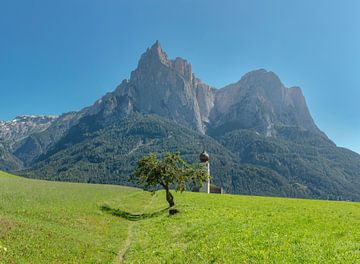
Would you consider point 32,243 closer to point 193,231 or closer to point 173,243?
point 173,243

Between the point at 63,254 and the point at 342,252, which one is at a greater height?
the point at 342,252

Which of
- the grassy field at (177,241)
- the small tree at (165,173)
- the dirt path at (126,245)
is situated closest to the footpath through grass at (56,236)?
the grassy field at (177,241)

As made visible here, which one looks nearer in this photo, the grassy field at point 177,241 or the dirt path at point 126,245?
the grassy field at point 177,241

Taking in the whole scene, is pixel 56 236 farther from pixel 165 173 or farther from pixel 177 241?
pixel 165 173

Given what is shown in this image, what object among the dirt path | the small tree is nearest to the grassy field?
the dirt path

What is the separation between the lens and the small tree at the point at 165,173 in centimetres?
4781

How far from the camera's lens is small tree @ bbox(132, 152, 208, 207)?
4781 cm

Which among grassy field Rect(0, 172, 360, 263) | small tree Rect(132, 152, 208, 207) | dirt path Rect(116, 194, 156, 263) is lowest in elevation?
dirt path Rect(116, 194, 156, 263)

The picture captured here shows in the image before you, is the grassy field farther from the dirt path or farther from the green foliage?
the green foliage

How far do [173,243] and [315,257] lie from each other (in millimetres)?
11548

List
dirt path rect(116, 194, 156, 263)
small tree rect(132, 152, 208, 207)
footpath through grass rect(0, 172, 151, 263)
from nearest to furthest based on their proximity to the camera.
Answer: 1. footpath through grass rect(0, 172, 151, 263)
2. dirt path rect(116, 194, 156, 263)
3. small tree rect(132, 152, 208, 207)

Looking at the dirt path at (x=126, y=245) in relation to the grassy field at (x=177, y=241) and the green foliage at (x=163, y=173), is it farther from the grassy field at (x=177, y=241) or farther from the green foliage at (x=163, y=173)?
the green foliage at (x=163, y=173)

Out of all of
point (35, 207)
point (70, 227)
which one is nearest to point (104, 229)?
point (70, 227)

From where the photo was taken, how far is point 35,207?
35906mm
